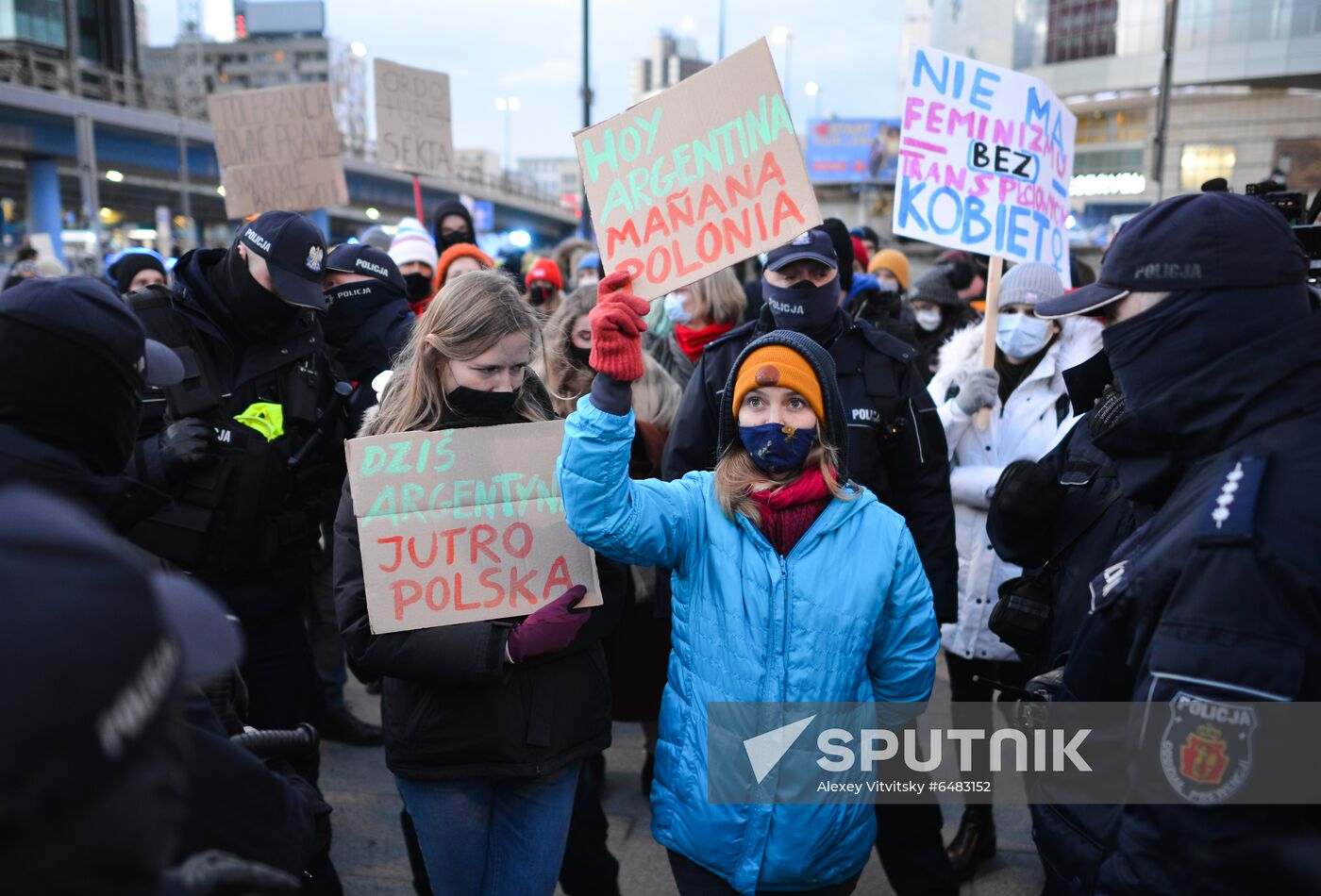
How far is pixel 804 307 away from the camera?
3771mm

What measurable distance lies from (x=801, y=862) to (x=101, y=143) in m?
37.8

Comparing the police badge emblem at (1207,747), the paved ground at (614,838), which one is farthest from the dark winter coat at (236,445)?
the police badge emblem at (1207,747)

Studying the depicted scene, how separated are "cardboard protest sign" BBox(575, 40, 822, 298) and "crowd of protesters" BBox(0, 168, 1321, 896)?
10.6 inches

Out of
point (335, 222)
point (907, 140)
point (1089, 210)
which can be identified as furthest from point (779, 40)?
point (907, 140)

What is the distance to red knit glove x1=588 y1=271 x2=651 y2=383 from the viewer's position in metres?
2.38

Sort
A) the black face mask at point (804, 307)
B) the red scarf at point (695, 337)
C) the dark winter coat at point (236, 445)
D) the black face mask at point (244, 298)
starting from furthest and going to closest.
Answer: the red scarf at point (695, 337), the black face mask at point (804, 307), the black face mask at point (244, 298), the dark winter coat at point (236, 445)

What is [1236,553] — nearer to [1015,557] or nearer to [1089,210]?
[1015,557]

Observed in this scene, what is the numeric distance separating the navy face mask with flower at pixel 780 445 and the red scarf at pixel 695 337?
2536mm

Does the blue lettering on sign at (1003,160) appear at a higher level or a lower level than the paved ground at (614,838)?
higher

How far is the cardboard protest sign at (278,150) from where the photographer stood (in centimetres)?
721

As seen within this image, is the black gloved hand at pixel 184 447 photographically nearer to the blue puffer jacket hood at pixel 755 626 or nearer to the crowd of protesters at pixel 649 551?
the crowd of protesters at pixel 649 551

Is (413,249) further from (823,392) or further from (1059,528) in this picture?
(1059,528)

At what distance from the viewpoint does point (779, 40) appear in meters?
59.7

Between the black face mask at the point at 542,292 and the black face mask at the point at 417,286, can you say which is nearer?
the black face mask at the point at 417,286
